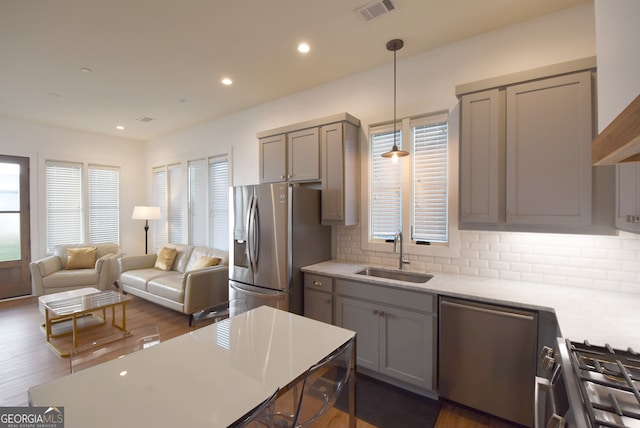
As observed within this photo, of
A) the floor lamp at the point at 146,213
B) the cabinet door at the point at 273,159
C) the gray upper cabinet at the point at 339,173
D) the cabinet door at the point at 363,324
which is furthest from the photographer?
the floor lamp at the point at 146,213

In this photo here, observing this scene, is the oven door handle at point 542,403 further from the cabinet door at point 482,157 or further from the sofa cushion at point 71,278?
the sofa cushion at point 71,278

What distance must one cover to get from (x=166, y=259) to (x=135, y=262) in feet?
2.00

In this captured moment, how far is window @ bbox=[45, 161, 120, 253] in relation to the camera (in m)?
5.33

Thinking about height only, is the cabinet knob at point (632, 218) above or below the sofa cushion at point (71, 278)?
above

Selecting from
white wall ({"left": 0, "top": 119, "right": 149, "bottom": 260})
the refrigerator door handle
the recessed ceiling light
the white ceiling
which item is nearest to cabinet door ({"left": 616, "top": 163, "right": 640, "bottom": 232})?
the white ceiling

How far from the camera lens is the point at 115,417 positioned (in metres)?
0.89

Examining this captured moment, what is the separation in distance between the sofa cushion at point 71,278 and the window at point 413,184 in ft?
15.7

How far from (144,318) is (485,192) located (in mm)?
4561

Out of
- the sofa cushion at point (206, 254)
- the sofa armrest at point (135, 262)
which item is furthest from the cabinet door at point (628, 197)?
the sofa armrest at point (135, 262)

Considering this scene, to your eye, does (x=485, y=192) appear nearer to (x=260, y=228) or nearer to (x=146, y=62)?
(x=260, y=228)

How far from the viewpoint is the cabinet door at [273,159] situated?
3432 mm

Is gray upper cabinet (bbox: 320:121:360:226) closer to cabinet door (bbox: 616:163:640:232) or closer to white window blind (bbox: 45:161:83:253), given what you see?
cabinet door (bbox: 616:163:640:232)

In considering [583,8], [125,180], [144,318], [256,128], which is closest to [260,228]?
[256,128]

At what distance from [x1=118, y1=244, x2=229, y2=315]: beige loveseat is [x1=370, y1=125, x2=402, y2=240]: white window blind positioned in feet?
7.66
